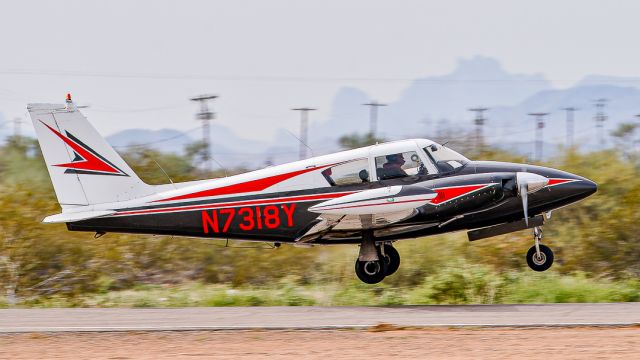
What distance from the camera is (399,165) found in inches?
716

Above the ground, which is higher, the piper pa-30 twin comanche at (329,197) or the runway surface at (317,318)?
the piper pa-30 twin comanche at (329,197)

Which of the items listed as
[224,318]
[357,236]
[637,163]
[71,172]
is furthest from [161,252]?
[637,163]

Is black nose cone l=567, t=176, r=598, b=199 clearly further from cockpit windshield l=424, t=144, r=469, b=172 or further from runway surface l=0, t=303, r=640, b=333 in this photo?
Result: runway surface l=0, t=303, r=640, b=333

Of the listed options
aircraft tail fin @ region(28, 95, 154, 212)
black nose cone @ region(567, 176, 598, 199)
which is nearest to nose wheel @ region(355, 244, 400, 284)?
black nose cone @ region(567, 176, 598, 199)

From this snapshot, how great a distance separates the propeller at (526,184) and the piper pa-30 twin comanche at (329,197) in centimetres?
2

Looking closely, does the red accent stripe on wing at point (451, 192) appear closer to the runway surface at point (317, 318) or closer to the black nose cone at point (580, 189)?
the black nose cone at point (580, 189)

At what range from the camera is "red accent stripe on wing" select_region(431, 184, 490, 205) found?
17.6m

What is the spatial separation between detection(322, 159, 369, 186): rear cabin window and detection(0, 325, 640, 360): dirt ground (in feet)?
14.8

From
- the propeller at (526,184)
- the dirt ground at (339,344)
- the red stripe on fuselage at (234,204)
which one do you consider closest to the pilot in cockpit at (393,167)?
the red stripe on fuselage at (234,204)

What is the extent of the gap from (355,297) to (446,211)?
372 cm

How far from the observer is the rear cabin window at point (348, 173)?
18.3 metres

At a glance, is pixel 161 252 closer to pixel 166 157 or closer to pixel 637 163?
pixel 166 157

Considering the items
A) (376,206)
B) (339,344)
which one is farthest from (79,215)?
(339,344)

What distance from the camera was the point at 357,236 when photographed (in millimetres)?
19031
